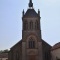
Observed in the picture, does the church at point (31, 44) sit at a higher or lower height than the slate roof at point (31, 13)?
lower

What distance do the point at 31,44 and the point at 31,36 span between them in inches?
69.2

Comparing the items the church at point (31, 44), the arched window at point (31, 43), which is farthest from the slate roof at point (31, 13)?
the arched window at point (31, 43)

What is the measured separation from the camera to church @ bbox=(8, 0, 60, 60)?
4372cm

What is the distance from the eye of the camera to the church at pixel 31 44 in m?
43.7

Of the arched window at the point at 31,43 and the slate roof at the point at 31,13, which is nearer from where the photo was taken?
the arched window at the point at 31,43

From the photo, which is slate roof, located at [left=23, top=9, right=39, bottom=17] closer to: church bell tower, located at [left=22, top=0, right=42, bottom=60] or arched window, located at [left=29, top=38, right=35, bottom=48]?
church bell tower, located at [left=22, top=0, right=42, bottom=60]

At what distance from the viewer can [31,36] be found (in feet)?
146

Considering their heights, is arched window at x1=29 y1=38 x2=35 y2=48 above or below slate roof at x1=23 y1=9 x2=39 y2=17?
below

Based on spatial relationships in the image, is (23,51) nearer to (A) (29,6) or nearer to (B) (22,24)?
(B) (22,24)

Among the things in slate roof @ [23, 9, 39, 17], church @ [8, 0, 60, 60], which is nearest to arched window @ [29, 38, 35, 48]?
church @ [8, 0, 60, 60]


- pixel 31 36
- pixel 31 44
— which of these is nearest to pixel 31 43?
pixel 31 44

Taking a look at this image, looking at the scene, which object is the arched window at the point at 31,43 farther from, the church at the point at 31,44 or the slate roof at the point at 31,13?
the slate roof at the point at 31,13

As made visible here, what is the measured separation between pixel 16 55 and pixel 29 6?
11704 millimetres

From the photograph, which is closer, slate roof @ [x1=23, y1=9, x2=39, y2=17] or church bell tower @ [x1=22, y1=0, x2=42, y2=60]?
church bell tower @ [x1=22, y1=0, x2=42, y2=60]
